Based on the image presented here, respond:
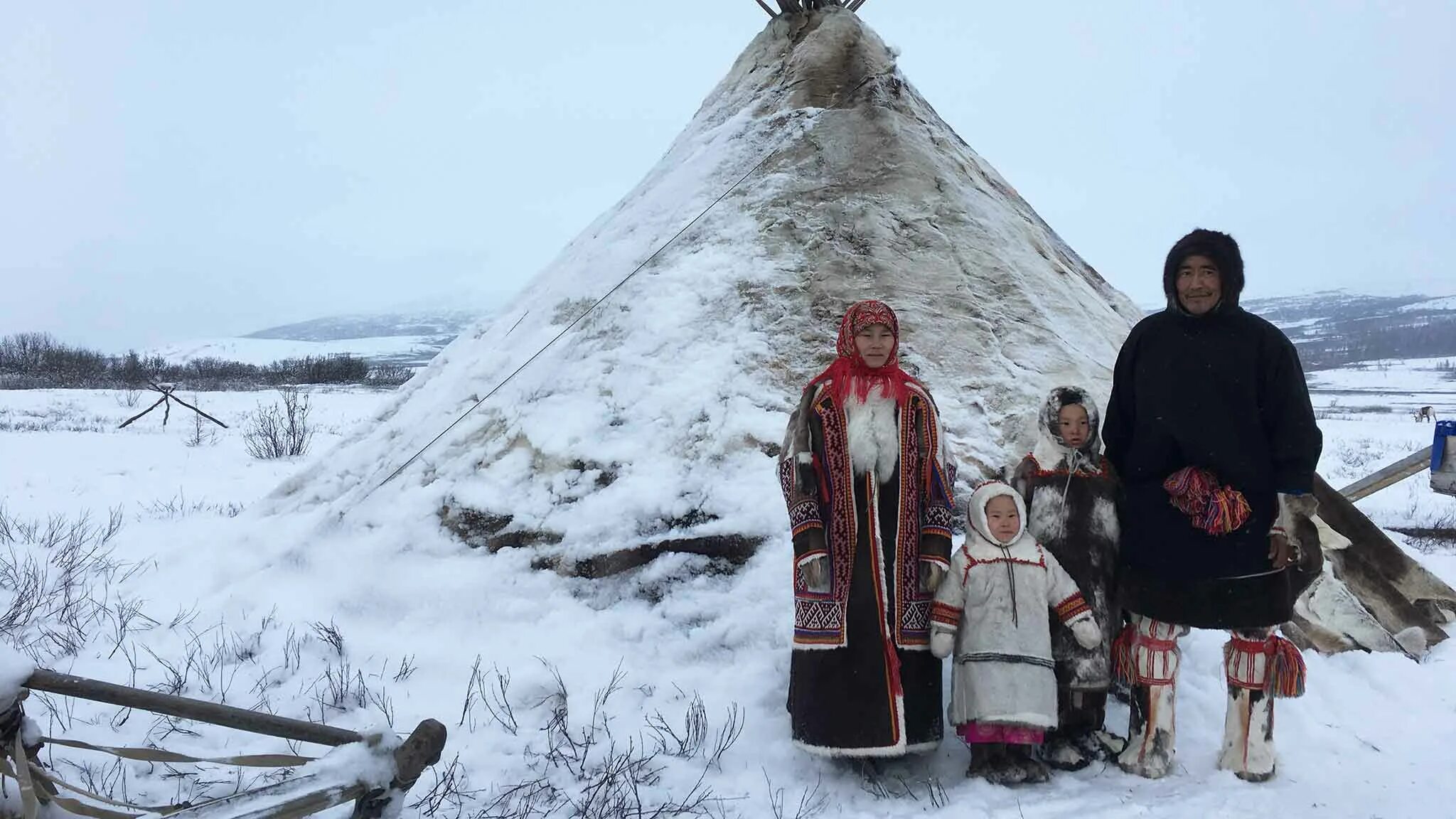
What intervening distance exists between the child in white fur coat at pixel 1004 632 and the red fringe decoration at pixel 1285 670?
21.3 inches

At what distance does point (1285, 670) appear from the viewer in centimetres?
267

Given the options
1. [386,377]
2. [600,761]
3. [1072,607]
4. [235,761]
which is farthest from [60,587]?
[386,377]

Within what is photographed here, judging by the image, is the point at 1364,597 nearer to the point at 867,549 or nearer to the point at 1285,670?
the point at 1285,670

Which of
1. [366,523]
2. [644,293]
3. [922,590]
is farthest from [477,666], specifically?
[644,293]

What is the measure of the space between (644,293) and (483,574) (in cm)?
187

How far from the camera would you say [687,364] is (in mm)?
4336

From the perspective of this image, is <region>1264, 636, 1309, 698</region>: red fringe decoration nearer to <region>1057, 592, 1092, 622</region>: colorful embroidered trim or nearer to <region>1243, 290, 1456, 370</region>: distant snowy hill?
<region>1057, 592, 1092, 622</region>: colorful embroidered trim

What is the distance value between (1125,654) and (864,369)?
1.32 m

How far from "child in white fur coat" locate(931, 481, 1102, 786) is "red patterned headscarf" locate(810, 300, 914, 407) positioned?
0.48m

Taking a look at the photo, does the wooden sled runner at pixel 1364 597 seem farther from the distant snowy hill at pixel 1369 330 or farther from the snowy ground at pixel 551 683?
the distant snowy hill at pixel 1369 330

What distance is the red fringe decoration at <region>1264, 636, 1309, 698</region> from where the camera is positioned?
2.66 metres

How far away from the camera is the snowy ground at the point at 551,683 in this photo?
2.63 m

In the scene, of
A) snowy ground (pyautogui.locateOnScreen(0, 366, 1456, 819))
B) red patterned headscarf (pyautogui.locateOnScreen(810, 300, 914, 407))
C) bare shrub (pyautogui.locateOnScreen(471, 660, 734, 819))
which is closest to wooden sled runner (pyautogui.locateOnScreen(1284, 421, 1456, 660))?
snowy ground (pyautogui.locateOnScreen(0, 366, 1456, 819))

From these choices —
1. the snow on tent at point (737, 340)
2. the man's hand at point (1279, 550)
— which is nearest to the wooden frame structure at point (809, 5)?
the snow on tent at point (737, 340)
